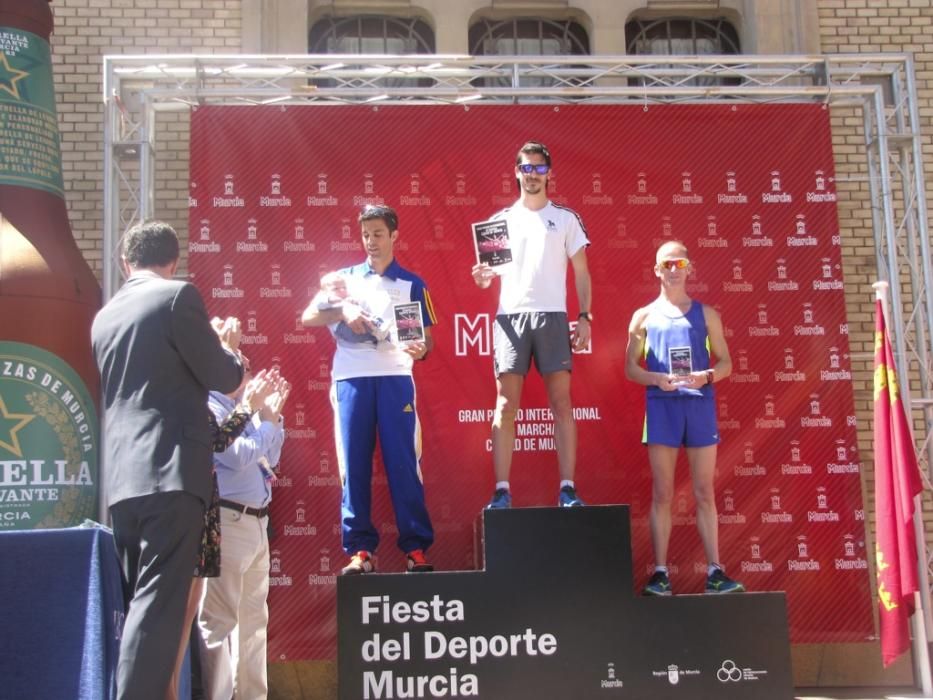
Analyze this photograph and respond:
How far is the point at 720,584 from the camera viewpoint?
4883mm

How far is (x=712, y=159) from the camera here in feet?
20.2

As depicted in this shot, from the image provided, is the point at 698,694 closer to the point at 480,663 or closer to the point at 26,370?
the point at 480,663

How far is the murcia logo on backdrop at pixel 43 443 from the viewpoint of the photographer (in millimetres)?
5180

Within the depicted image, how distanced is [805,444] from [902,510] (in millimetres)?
701

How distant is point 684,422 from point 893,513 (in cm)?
131

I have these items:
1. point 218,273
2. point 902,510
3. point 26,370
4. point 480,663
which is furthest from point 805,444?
point 26,370

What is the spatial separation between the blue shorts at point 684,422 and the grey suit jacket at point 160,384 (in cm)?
250

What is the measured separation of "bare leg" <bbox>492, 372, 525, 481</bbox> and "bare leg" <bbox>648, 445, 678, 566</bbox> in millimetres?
774

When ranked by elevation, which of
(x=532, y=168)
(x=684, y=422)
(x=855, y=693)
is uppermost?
(x=532, y=168)

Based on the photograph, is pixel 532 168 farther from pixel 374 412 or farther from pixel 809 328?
pixel 809 328

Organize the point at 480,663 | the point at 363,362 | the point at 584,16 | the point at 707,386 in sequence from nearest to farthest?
the point at 480,663 → the point at 363,362 → the point at 707,386 → the point at 584,16

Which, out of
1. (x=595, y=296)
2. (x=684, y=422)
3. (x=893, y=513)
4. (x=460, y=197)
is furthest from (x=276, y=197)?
(x=893, y=513)

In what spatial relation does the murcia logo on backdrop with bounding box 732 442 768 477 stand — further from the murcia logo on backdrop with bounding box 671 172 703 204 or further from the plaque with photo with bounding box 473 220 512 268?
the plaque with photo with bounding box 473 220 512 268

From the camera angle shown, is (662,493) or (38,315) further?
(38,315)
